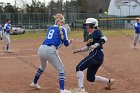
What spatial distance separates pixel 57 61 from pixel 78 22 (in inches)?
2284

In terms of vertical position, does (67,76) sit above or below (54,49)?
below

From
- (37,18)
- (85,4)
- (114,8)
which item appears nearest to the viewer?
(37,18)

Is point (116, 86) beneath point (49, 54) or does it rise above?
beneath

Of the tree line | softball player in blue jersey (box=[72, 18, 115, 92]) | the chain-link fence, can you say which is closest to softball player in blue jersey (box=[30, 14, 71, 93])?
softball player in blue jersey (box=[72, 18, 115, 92])

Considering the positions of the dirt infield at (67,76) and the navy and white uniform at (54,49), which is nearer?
the navy and white uniform at (54,49)

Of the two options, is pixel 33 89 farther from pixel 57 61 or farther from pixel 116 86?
pixel 116 86

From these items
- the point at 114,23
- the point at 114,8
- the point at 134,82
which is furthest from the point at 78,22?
the point at 134,82

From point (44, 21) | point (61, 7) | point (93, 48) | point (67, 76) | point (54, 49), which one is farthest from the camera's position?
point (61, 7)

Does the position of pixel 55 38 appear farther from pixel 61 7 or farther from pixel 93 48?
pixel 61 7

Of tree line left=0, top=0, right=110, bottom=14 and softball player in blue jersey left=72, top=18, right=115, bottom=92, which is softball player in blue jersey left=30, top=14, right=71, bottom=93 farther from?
tree line left=0, top=0, right=110, bottom=14

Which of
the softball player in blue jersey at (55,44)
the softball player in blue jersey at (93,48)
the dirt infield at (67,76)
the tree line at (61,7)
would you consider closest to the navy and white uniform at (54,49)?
the softball player in blue jersey at (55,44)

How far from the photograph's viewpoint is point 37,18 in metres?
64.8

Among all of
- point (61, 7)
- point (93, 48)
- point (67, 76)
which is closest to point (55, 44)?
point (93, 48)

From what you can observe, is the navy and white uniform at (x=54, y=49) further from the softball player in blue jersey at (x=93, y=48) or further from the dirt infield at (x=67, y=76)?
the dirt infield at (x=67, y=76)
